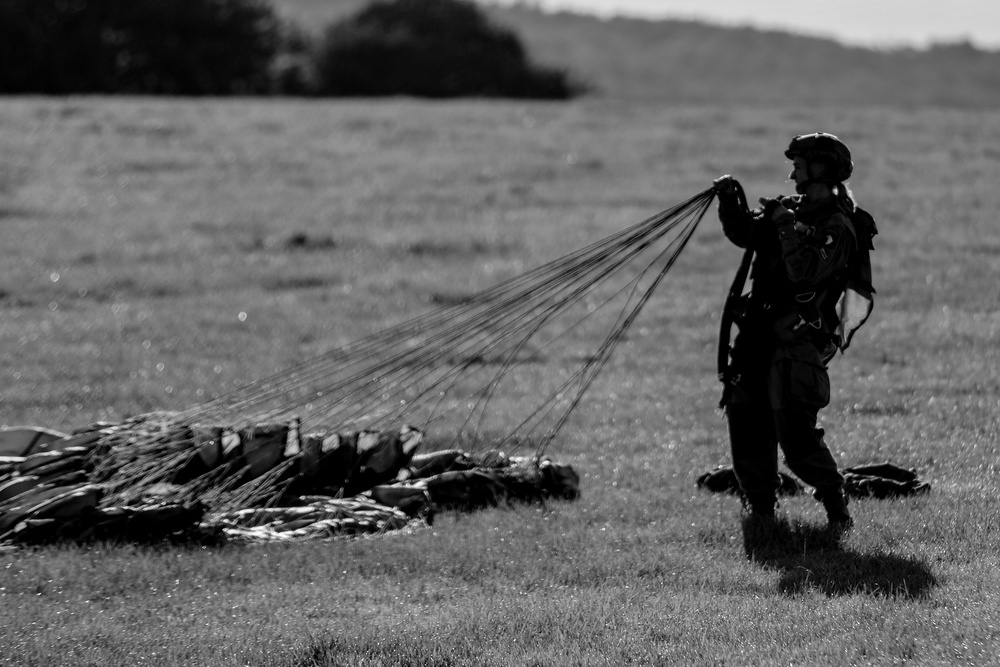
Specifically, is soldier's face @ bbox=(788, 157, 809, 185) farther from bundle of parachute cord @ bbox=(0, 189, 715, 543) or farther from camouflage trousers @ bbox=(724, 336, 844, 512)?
camouflage trousers @ bbox=(724, 336, 844, 512)

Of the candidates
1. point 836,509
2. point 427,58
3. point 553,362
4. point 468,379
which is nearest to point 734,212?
point 836,509

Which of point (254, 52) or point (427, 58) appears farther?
point (427, 58)

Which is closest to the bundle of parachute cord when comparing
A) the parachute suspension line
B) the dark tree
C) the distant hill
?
the parachute suspension line

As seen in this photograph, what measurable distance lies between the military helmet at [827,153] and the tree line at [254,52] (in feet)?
136

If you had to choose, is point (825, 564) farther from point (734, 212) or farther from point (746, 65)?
point (746, 65)

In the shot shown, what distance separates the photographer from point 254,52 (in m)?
48.6

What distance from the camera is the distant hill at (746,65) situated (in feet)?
175

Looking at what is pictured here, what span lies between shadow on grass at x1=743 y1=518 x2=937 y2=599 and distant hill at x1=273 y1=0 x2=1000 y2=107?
145ft

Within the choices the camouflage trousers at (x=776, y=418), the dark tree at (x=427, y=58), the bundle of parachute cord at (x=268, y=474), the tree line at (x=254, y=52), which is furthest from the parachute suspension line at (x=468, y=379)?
the dark tree at (x=427, y=58)

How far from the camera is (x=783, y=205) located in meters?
7.00

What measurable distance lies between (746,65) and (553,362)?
49.1 metres

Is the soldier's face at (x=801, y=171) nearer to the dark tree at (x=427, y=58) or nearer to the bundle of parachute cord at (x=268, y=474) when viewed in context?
the bundle of parachute cord at (x=268, y=474)

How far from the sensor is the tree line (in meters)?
43.9

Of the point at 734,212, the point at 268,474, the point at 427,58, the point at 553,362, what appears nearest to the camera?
the point at 734,212
